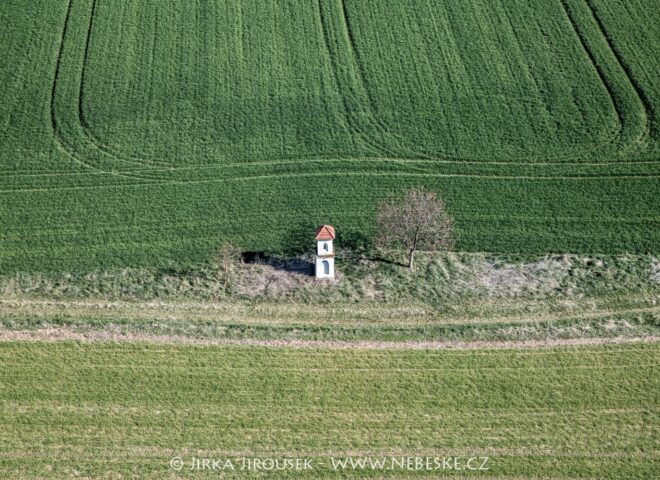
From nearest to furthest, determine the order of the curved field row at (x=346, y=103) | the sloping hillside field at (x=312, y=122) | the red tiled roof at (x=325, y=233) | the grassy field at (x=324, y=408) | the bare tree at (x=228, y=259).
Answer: the grassy field at (x=324, y=408) < the red tiled roof at (x=325, y=233) < the bare tree at (x=228, y=259) < the sloping hillside field at (x=312, y=122) < the curved field row at (x=346, y=103)

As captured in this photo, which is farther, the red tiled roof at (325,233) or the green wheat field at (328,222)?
the red tiled roof at (325,233)

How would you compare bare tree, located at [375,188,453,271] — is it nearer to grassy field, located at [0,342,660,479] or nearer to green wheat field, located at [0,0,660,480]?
green wheat field, located at [0,0,660,480]

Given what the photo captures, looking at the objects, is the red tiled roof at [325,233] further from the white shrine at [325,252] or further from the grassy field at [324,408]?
the grassy field at [324,408]

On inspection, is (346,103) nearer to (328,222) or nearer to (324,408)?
(328,222)

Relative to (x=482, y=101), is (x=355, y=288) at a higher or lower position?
lower

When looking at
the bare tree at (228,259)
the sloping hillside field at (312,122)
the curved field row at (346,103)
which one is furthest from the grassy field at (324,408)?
the curved field row at (346,103)

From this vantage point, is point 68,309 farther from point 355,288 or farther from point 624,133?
point 624,133

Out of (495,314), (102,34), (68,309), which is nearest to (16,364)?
(68,309)
